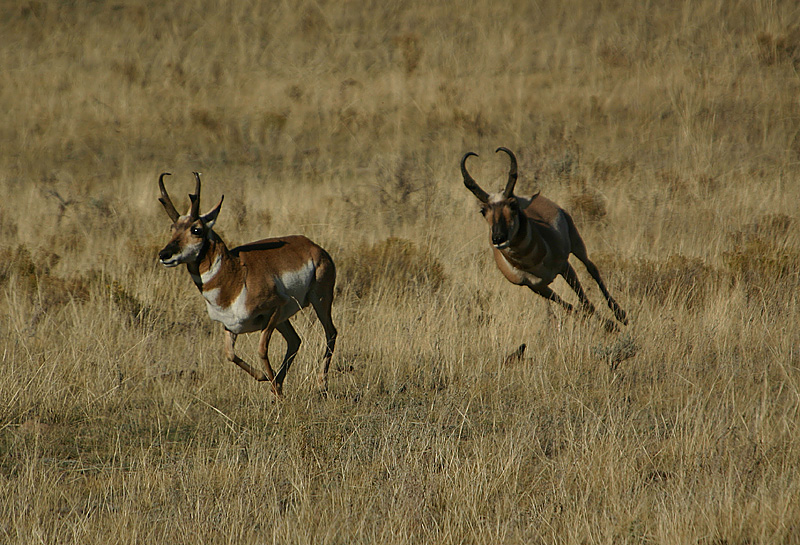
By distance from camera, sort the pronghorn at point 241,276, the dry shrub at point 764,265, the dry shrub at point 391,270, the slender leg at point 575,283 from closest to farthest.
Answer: the pronghorn at point 241,276, the slender leg at point 575,283, the dry shrub at point 764,265, the dry shrub at point 391,270

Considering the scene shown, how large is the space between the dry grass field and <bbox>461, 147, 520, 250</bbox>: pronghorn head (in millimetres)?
884

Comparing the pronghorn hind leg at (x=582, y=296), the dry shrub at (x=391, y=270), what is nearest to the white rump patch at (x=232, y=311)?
the dry shrub at (x=391, y=270)

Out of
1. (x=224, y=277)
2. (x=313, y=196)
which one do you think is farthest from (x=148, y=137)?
(x=224, y=277)

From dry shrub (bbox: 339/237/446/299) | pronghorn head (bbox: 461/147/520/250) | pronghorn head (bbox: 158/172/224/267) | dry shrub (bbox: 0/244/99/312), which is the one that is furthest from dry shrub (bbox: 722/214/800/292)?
dry shrub (bbox: 0/244/99/312)

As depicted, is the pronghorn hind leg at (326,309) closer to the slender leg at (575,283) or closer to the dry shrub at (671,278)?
the slender leg at (575,283)

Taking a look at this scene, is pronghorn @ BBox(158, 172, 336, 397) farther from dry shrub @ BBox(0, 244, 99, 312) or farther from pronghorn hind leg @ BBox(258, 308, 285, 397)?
dry shrub @ BBox(0, 244, 99, 312)

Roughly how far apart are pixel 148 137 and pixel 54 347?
1320 centimetres

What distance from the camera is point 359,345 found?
23.4 feet

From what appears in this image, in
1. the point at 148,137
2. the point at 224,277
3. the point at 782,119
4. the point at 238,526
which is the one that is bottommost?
the point at 238,526

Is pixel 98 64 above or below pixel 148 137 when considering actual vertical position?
above

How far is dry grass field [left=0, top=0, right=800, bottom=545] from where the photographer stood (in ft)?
14.0

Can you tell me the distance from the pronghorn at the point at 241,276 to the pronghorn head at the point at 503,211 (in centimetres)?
156

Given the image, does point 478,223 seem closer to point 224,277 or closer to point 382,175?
point 382,175

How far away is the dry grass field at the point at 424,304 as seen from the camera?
14.0ft
